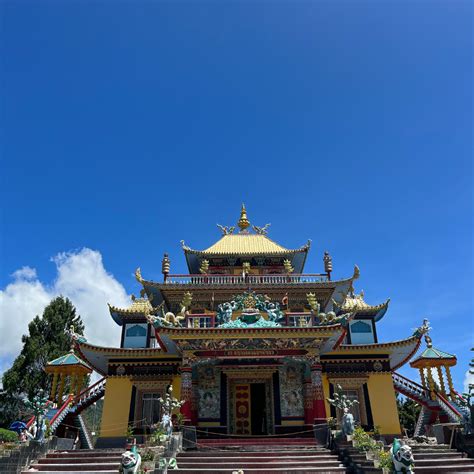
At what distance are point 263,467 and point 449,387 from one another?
13018 millimetres

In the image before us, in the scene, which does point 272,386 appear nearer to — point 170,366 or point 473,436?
point 170,366

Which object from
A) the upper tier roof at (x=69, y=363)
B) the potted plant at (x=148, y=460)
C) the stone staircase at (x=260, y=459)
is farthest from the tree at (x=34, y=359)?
the potted plant at (x=148, y=460)

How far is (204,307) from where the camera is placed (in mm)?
21797

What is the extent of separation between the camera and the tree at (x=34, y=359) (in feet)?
98.2

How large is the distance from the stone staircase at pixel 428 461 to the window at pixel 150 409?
33.3ft

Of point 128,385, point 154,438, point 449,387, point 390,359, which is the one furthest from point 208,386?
point 449,387

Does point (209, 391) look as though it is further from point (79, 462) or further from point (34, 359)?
point (34, 359)

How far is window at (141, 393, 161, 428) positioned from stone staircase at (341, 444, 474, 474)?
400 inches

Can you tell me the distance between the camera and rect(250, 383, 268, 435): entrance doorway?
713 inches

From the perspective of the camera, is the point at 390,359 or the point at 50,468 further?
the point at 390,359

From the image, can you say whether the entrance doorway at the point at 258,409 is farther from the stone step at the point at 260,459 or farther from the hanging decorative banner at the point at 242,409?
the stone step at the point at 260,459

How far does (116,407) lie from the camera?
19.7 m

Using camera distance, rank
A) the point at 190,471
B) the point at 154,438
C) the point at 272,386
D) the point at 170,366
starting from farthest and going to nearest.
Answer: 1. the point at 170,366
2. the point at 272,386
3. the point at 154,438
4. the point at 190,471

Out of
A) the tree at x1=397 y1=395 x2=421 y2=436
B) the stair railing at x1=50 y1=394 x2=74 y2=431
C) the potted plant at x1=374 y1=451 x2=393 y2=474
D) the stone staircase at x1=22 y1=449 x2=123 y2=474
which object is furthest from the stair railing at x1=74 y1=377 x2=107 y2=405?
the tree at x1=397 y1=395 x2=421 y2=436
